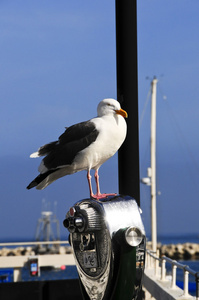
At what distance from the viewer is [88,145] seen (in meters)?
2.03

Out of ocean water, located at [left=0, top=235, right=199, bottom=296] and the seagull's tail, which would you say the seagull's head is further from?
ocean water, located at [left=0, top=235, right=199, bottom=296]

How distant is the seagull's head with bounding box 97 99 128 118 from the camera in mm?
2051

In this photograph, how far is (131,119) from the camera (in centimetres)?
232

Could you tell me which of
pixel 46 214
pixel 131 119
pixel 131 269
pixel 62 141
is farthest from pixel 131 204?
pixel 46 214

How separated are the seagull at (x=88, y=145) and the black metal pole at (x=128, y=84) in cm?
22

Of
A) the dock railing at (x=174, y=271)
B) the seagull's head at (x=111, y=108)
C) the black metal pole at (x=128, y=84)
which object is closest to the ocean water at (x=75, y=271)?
the dock railing at (x=174, y=271)

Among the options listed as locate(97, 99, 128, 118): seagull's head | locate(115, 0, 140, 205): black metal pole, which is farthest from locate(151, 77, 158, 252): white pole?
locate(97, 99, 128, 118): seagull's head

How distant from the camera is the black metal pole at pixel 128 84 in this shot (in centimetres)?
229

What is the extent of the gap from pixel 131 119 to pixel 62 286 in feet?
2.99

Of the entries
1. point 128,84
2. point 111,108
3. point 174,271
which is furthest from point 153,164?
point 111,108

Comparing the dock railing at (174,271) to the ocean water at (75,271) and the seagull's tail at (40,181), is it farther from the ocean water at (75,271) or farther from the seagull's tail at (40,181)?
the ocean water at (75,271)

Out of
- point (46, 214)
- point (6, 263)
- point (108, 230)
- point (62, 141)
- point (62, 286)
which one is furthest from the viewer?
point (46, 214)

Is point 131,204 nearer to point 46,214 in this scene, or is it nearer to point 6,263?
point 6,263

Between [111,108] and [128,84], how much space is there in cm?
29
